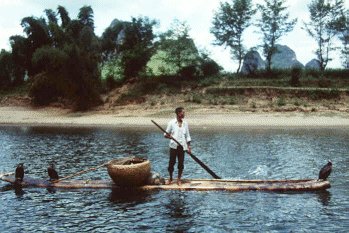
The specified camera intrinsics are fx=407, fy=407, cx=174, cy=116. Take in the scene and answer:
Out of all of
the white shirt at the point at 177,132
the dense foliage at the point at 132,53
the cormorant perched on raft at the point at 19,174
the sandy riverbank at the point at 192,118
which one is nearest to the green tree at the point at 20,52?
the dense foliage at the point at 132,53

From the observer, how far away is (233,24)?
57.8 metres

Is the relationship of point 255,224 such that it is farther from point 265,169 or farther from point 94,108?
point 94,108

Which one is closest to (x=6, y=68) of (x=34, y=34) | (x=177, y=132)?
(x=34, y=34)

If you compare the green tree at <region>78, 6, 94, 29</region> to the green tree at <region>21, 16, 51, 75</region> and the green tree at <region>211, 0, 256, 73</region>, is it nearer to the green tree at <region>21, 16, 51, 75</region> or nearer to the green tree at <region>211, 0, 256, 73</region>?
the green tree at <region>21, 16, 51, 75</region>

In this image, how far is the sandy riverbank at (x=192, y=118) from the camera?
3816cm

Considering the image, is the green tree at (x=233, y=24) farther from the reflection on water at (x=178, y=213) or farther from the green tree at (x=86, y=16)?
the reflection on water at (x=178, y=213)

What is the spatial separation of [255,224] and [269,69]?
47.4 m

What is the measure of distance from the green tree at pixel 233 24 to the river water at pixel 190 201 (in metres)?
34.6

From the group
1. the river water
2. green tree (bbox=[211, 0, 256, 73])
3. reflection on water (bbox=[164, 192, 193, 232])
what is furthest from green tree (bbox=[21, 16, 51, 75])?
reflection on water (bbox=[164, 192, 193, 232])

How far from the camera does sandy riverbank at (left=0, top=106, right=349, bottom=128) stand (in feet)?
125

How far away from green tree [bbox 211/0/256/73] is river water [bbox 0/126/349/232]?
113ft

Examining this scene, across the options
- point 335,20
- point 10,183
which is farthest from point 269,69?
point 10,183

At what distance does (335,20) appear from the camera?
5722 cm

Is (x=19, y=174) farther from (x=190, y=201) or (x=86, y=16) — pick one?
(x=86, y=16)
